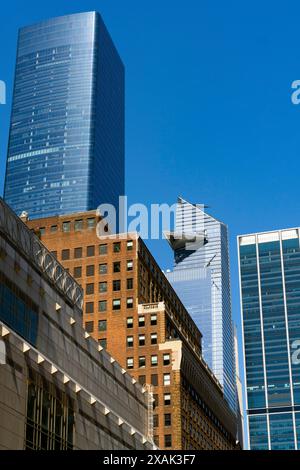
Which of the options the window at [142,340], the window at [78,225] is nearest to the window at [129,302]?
the window at [142,340]

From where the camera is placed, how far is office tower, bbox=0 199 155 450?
46750mm

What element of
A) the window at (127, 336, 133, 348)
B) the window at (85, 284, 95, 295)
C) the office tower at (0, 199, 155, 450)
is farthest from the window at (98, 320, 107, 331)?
the office tower at (0, 199, 155, 450)

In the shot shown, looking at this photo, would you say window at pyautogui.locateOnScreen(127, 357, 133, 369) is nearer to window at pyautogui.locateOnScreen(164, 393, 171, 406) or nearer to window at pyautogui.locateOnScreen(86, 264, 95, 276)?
window at pyautogui.locateOnScreen(164, 393, 171, 406)

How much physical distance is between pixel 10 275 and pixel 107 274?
248ft

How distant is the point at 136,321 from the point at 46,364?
238ft

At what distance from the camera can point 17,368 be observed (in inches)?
1858

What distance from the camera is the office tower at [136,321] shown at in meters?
119

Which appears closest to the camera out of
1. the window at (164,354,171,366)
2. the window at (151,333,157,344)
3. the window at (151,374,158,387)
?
the window at (151,374,158,387)

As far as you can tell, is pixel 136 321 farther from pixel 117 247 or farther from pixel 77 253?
pixel 77 253

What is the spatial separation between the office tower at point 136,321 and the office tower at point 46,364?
4718cm

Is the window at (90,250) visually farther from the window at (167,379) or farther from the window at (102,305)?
the window at (167,379)

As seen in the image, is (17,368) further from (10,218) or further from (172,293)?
(172,293)

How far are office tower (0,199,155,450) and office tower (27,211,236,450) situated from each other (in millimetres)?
47177
